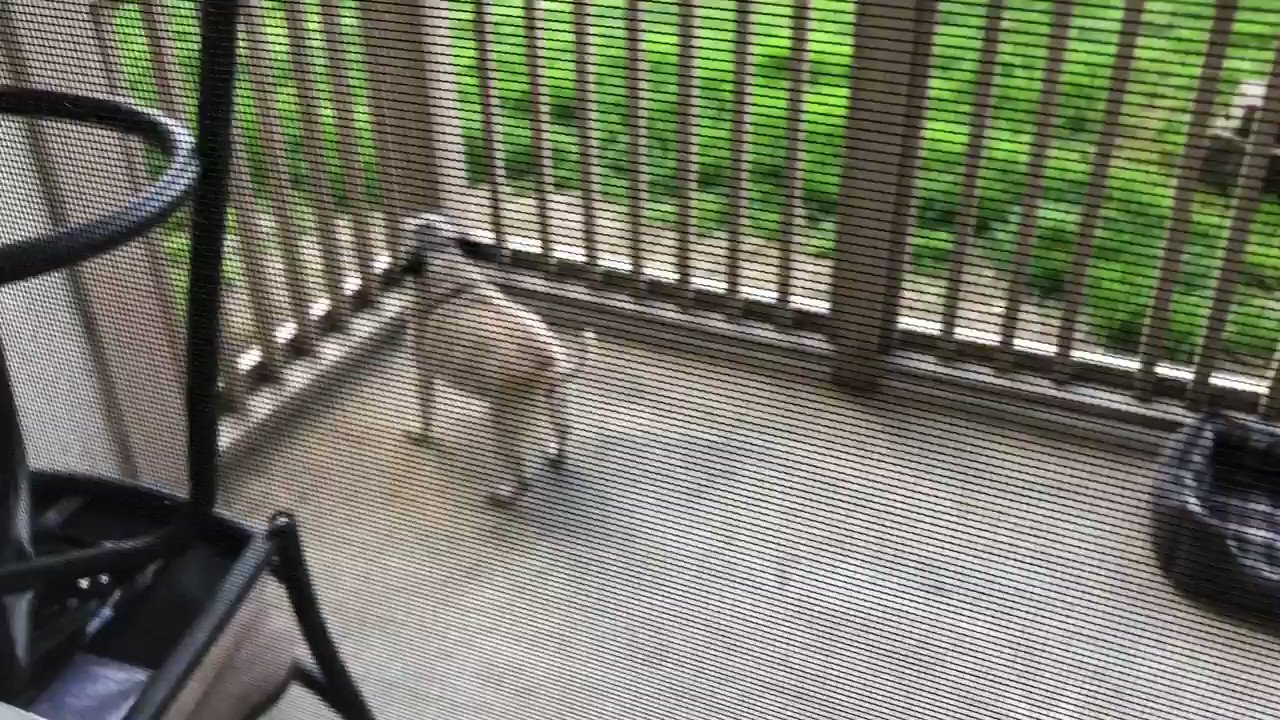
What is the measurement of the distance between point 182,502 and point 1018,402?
73 centimetres

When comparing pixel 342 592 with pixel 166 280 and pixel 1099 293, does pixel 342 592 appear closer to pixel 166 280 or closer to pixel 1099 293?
pixel 166 280

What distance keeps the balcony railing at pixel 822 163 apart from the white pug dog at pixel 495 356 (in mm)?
50

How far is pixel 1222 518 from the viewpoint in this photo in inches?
39.8

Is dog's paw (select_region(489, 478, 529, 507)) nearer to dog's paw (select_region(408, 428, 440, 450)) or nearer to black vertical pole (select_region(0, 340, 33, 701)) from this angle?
dog's paw (select_region(408, 428, 440, 450))

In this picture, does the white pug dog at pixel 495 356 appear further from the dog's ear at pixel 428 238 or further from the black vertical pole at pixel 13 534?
the black vertical pole at pixel 13 534

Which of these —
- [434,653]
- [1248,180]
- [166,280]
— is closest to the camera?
[1248,180]

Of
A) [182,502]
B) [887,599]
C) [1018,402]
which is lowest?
[887,599]

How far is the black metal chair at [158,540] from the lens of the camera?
73 cm

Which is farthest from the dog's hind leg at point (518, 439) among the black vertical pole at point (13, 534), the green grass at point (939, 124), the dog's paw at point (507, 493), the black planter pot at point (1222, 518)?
the black planter pot at point (1222, 518)

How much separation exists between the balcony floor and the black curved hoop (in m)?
0.32

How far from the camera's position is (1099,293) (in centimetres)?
75

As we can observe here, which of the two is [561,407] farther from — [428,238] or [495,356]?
[428,238]

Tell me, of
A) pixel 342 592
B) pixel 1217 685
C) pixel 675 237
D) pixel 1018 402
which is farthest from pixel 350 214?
pixel 1217 685

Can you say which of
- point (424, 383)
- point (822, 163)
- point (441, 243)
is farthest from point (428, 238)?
point (822, 163)
